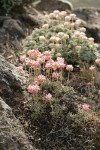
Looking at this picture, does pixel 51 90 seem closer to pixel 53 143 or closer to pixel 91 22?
pixel 53 143

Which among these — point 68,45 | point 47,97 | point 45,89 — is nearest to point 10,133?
point 47,97

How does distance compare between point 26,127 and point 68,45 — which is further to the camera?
point 68,45

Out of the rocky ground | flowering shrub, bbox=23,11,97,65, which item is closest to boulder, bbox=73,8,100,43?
flowering shrub, bbox=23,11,97,65

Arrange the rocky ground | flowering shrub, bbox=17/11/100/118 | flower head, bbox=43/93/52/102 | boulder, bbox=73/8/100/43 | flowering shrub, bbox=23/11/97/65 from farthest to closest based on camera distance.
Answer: boulder, bbox=73/8/100/43
flowering shrub, bbox=23/11/97/65
flowering shrub, bbox=17/11/100/118
flower head, bbox=43/93/52/102
the rocky ground

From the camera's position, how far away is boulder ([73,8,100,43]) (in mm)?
11841

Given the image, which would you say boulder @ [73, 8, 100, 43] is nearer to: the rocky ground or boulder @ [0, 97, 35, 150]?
the rocky ground

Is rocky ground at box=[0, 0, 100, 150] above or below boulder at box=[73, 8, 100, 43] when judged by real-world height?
below

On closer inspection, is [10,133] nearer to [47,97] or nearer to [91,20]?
[47,97]

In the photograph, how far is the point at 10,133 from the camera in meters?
5.50

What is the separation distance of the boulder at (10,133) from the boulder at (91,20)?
6238 millimetres

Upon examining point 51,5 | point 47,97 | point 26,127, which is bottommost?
point 26,127

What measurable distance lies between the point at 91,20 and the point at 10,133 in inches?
323

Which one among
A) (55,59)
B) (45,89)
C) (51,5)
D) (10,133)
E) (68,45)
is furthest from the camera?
(51,5)

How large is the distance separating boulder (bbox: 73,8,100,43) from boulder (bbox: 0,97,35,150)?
6.24 metres
